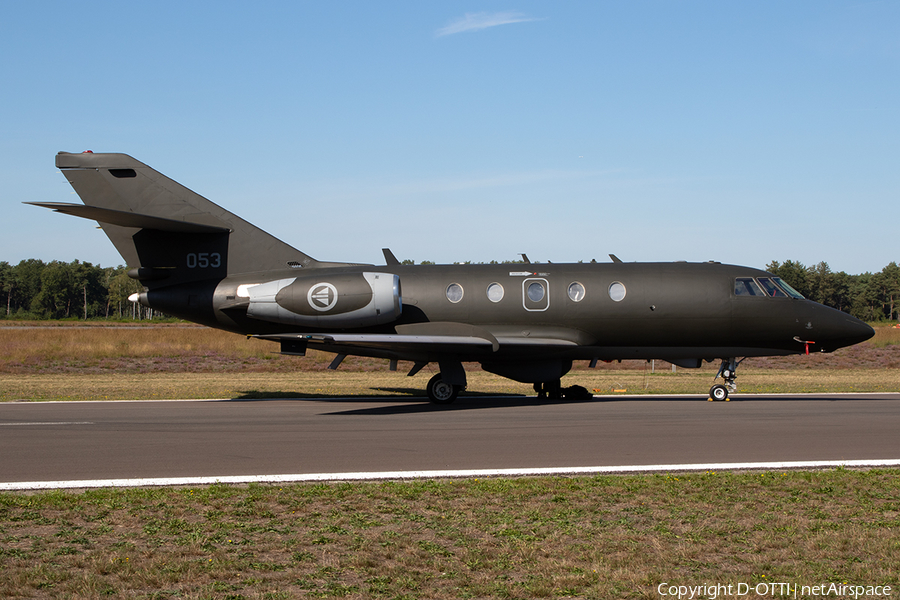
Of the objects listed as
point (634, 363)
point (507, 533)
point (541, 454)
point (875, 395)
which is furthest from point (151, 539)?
point (634, 363)

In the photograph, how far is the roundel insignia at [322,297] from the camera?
21.3 meters

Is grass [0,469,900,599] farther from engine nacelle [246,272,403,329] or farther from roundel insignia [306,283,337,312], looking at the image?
roundel insignia [306,283,337,312]

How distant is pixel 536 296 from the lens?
70.8 ft

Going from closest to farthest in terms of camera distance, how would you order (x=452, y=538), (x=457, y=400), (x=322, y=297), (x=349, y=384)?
(x=452, y=538) < (x=322, y=297) < (x=457, y=400) < (x=349, y=384)

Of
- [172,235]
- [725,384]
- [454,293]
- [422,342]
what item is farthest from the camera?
[172,235]

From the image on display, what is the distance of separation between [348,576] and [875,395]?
22349 mm

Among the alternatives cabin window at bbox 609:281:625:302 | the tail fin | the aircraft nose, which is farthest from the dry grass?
cabin window at bbox 609:281:625:302

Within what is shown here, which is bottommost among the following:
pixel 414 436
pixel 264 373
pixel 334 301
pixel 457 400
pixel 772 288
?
pixel 264 373

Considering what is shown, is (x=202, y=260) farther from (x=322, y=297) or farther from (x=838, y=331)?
(x=838, y=331)

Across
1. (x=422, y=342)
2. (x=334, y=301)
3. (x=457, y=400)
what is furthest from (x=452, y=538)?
(x=457, y=400)

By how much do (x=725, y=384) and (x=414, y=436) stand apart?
11.4 meters

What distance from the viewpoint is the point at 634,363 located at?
43.1 m

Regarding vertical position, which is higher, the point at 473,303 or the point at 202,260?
the point at 202,260

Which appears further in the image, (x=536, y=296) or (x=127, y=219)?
(x=536, y=296)
